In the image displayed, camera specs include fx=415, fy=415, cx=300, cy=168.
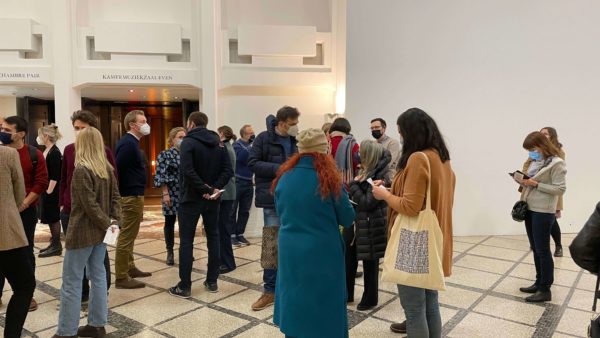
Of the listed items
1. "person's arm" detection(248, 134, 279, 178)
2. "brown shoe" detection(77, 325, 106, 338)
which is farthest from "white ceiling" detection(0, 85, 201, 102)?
"brown shoe" detection(77, 325, 106, 338)

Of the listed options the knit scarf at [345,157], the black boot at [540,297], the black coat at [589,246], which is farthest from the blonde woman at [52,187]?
the black boot at [540,297]

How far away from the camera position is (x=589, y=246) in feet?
4.69

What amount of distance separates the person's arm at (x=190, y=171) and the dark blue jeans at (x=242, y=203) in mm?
2182

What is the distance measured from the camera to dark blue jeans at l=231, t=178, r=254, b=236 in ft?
18.9

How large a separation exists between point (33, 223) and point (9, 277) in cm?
105

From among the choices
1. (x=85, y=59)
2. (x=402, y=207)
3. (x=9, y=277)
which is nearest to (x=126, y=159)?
(x=9, y=277)

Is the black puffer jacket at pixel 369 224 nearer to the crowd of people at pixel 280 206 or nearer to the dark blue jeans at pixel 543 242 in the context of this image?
the crowd of people at pixel 280 206

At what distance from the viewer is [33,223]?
3.35 m

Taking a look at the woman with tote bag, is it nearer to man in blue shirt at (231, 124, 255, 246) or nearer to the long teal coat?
the long teal coat

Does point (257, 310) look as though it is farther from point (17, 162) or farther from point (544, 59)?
point (544, 59)

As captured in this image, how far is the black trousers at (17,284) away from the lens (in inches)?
94.0

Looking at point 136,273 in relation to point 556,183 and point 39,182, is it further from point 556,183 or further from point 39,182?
point 556,183

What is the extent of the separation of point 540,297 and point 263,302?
7.80ft

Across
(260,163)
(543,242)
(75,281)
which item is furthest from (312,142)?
(543,242)
